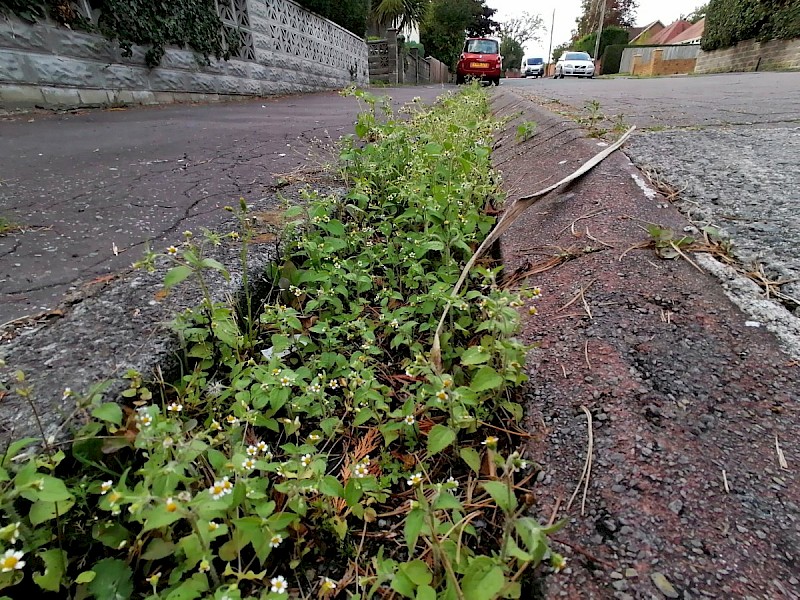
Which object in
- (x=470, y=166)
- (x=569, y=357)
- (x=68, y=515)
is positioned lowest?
(x=68, y=515)

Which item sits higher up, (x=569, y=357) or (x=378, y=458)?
(x=569, y=357)

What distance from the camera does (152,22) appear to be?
5887mm

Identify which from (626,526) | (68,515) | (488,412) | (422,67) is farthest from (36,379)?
(422,67)

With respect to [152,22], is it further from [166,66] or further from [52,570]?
[52,570]

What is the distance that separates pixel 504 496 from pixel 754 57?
23007 millimetres

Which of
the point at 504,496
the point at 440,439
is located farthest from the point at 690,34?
the point at 504,496

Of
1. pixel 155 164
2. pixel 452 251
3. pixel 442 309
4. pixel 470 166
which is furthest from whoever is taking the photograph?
pixel 155 164

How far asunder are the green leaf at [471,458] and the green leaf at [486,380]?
128 millimetres

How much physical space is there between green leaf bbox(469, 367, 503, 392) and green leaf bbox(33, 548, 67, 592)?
0.77 metres

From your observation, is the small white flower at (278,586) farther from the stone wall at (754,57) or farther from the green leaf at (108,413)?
the stone wall at (754,57)

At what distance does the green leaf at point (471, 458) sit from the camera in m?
0.92

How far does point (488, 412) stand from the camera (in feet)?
3.44

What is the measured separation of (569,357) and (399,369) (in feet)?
1.65

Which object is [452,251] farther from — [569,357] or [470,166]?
[569,357]
